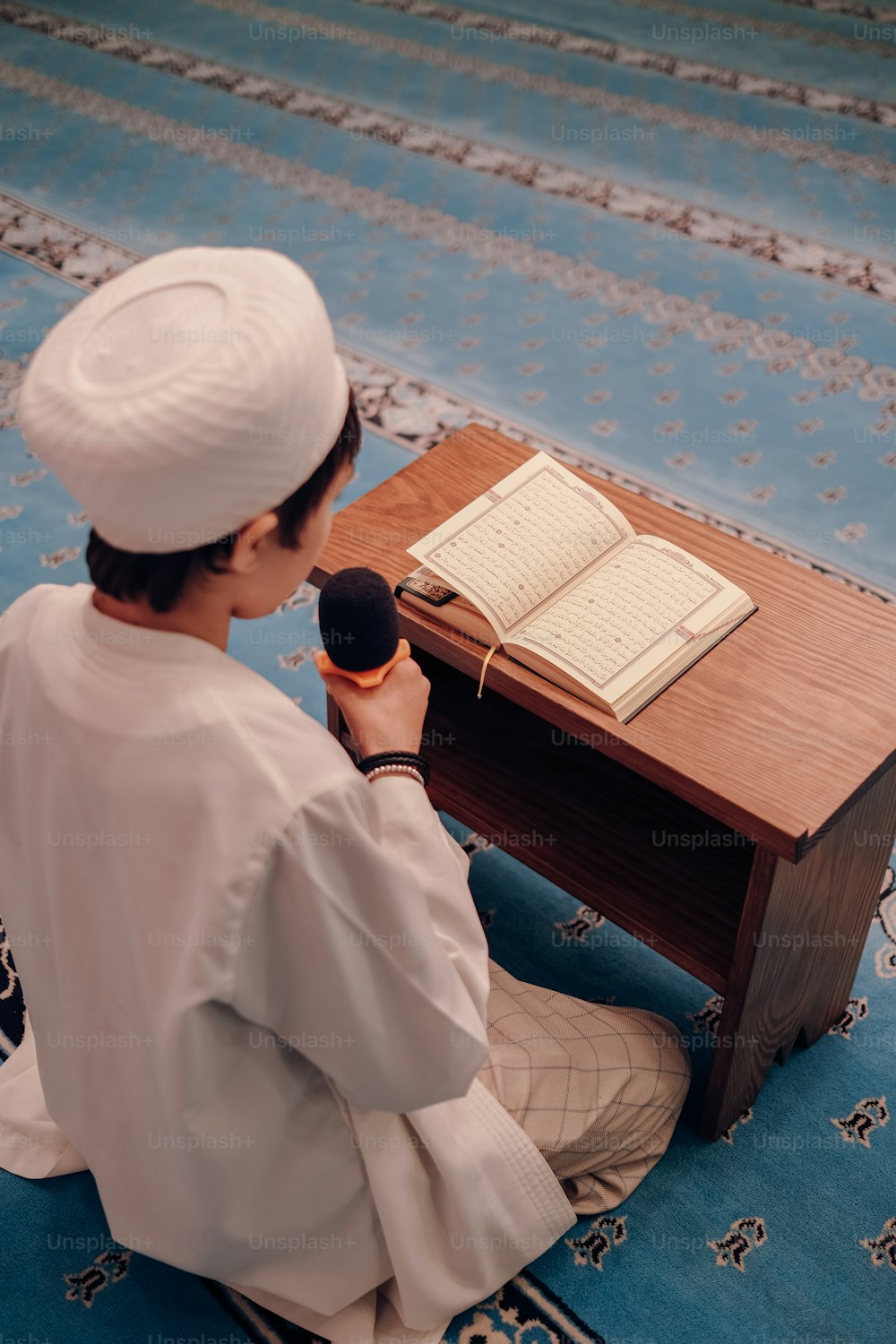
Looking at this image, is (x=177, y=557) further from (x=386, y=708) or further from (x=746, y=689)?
(x=746, y=689)

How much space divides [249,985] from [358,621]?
428 millimetres

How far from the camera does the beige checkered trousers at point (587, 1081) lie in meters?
1.60

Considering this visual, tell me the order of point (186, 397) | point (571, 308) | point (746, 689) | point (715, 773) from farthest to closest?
point (571, 308) → point (746, 689) → point (715, 773) → point (186, 397)

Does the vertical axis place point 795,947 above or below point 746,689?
below

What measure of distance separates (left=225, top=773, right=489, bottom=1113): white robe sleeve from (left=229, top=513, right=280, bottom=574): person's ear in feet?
0.68

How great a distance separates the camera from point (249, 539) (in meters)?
1.07

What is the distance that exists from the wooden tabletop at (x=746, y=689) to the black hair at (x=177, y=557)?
0.57m

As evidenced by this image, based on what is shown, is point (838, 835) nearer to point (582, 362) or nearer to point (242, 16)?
point (582, 362)

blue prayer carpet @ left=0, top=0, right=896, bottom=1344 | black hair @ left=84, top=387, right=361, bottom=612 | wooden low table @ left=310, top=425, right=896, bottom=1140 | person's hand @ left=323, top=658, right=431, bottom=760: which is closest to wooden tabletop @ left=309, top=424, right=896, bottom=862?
wooden low table @ left=310, top=425, right=896, bottom=1140

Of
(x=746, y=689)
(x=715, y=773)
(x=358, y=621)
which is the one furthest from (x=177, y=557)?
(x=746, y=689)

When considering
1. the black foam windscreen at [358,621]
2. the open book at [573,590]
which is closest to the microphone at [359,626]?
the black foam windscreen at [358,621]

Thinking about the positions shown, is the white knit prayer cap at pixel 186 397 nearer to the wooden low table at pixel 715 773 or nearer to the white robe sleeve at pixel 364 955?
the white robe sleeve at pixel 364 955

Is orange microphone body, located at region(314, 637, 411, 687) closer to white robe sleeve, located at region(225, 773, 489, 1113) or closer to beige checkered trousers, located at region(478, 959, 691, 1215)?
white robe sleeve, located at region(225, 773, 489, 1113)

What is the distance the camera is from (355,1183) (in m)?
1.42
